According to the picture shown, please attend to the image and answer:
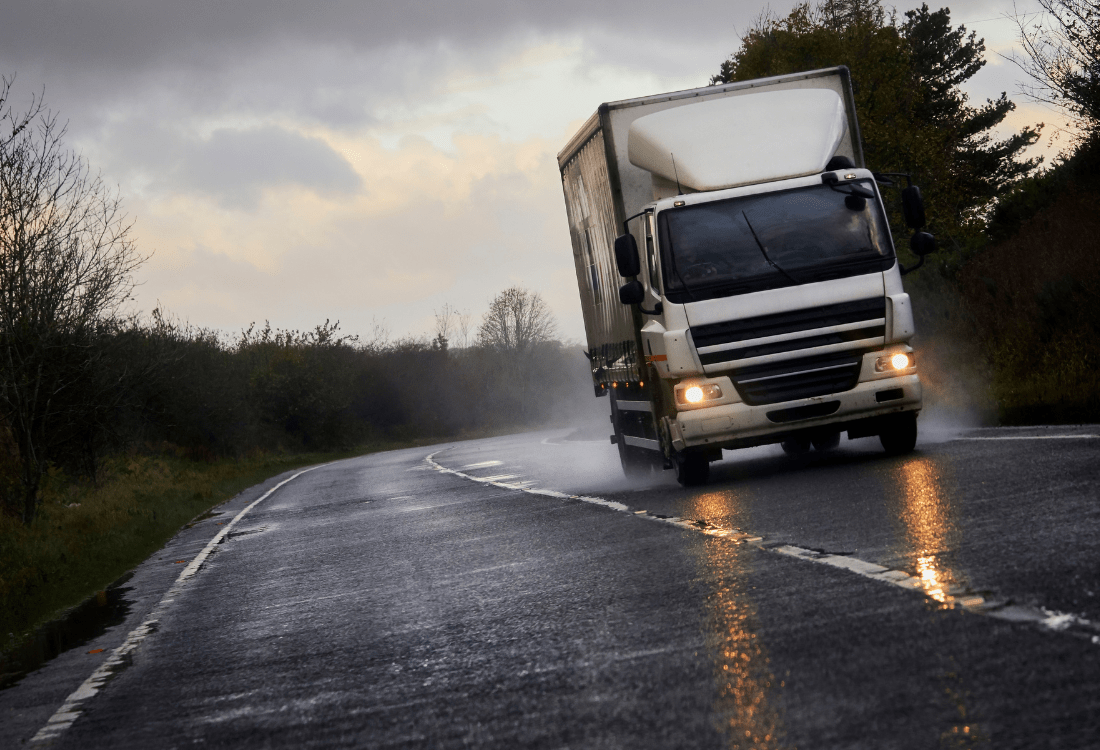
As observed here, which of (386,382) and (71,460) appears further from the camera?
(386,382)

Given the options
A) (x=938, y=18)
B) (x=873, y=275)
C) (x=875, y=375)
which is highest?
(x=938, y=18)

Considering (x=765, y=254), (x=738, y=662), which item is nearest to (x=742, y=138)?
(x=765, y=254)

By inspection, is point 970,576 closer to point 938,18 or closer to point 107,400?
point 107,400

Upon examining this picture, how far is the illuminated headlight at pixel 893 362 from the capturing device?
11883 mm

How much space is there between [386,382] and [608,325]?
72.6 meters

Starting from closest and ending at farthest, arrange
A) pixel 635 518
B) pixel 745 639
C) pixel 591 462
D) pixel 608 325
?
pixel 745 639 → pixel 635 518 → pixel 608 325 → pixel 591 462

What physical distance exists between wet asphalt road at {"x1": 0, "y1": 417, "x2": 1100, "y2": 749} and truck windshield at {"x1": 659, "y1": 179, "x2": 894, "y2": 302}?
6.52ft

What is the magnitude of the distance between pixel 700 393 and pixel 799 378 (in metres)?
0.96

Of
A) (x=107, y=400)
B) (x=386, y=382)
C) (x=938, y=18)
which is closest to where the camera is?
(x=107, y=400)

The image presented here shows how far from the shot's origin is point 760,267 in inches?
465

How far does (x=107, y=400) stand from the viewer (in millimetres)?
29109

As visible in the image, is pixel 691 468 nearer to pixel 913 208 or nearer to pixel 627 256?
pixel 627 256

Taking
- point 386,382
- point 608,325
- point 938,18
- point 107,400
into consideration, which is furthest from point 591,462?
point 386,382

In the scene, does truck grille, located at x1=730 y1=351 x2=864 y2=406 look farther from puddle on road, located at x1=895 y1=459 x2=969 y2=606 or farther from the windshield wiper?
puddle on road, located at x1=895 y1=459 x2=969 y2=606
